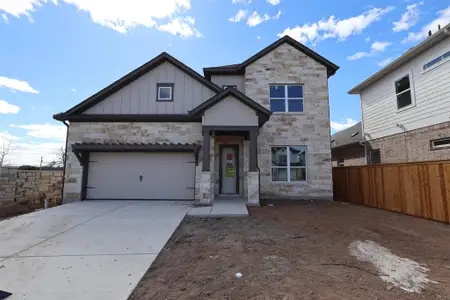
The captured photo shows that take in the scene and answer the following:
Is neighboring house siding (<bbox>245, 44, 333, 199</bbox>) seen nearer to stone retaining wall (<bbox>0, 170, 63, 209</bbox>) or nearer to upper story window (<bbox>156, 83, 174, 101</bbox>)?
upper story window (<bbox>156, 83, 174, 101</bbox>)

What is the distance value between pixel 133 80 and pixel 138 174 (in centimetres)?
437

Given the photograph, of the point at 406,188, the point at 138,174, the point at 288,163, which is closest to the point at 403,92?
the point at 406,188

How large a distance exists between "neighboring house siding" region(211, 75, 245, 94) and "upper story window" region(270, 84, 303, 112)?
156 centimetres

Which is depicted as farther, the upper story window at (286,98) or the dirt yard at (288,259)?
the upper story window at (286,98)

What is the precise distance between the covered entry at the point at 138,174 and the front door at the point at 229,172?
170 centimetres

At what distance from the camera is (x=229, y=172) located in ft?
35.2

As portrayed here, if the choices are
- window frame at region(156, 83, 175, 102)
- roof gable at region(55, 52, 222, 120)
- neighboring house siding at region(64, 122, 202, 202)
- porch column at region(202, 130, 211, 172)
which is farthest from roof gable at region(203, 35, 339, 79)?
porch column at region(202, 130, 211, 172)

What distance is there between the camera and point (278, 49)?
11.2 meters

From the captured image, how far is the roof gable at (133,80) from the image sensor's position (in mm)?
9797

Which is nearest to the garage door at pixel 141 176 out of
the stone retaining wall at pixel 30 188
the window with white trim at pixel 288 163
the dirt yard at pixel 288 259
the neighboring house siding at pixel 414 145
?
the stone retaining wall at pixel 30 188

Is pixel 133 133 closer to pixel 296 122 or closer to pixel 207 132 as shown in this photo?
pixel 207 132

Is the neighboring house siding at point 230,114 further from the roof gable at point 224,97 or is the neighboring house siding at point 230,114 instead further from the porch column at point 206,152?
the porch column at point 206,152

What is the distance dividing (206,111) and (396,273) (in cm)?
721

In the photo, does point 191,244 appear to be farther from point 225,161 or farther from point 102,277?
point 225,161
